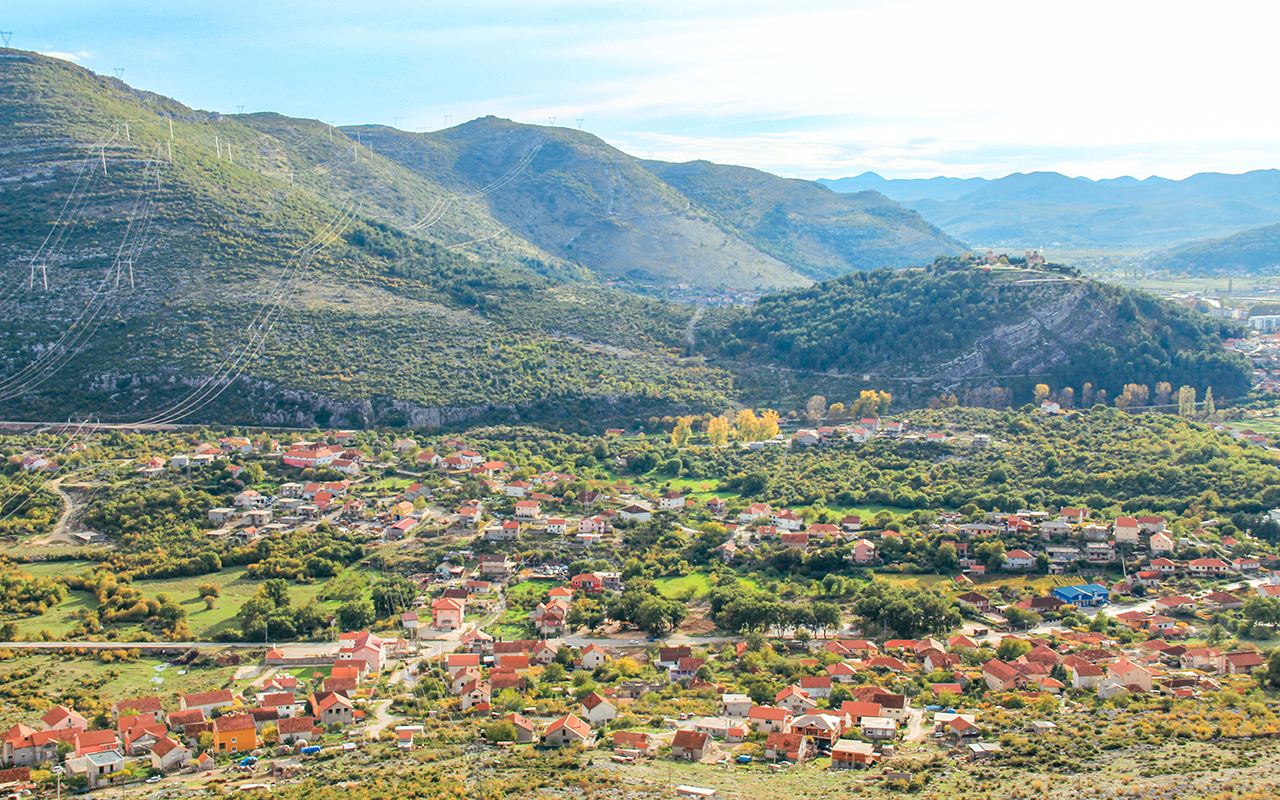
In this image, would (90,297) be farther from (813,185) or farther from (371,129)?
(813,185)

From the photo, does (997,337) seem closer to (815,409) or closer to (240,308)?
(815,409)

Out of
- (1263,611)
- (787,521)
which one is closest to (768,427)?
(787,521)

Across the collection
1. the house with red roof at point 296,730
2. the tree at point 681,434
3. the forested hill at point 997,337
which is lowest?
the house with red roof at point 296,730

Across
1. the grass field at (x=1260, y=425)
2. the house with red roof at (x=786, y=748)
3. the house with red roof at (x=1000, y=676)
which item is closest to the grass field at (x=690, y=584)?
the house with red roof at (x=1000, y=676)

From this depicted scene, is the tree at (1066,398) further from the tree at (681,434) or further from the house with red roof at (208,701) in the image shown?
the house with red roof at (208,701)

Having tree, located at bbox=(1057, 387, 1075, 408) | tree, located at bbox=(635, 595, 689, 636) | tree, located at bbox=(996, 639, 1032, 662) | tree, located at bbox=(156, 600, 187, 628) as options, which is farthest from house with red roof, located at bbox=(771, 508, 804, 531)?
tree, located at bbox=(1057, 387, 1075, 408)

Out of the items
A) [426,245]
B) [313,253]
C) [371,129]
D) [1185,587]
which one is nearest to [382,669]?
[1185,587]
